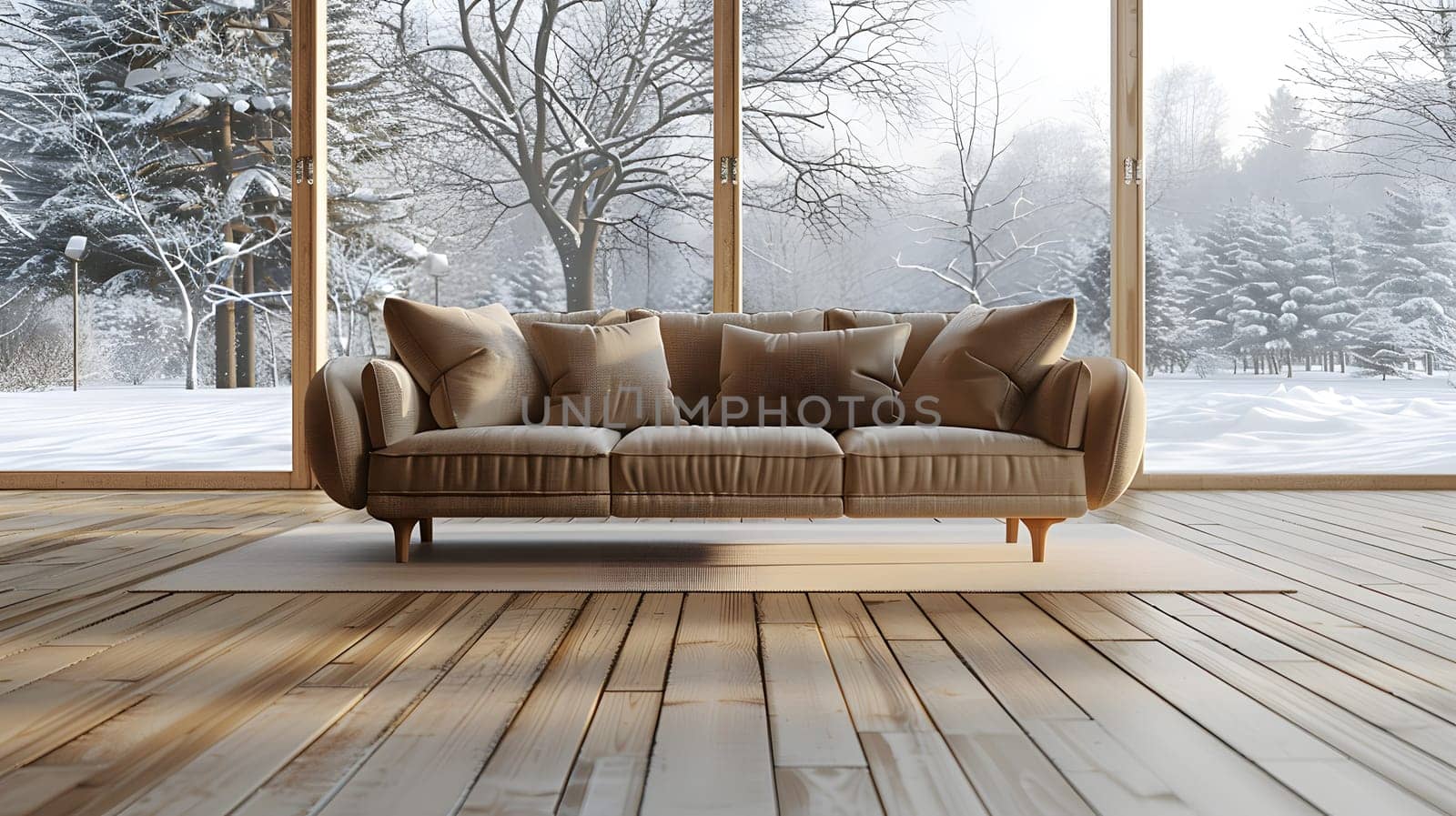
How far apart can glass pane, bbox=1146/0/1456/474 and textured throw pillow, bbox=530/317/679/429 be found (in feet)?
9.13

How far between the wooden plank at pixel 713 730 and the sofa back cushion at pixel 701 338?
1285 mm

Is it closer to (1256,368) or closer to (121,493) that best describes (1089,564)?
(1256,368)

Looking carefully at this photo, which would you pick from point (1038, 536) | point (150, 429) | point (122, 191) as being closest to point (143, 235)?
point (122, 191)

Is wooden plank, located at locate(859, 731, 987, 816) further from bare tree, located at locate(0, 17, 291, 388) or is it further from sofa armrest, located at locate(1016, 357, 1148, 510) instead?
bare tree, located at locate(0, 17, 291, 388)

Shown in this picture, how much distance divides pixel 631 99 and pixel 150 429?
2846mm

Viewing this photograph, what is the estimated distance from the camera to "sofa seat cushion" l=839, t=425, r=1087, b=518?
272cm

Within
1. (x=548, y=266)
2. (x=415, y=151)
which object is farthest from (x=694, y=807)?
(x=415, y=151)

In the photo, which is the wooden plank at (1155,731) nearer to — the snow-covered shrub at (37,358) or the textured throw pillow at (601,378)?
the textured throw pillow at (601,378)

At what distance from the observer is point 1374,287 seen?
4.66 m

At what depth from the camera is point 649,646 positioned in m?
2.02

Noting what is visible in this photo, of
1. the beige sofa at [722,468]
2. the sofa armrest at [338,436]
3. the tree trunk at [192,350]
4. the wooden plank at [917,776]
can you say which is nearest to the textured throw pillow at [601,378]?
the beige sofa at [722,468]

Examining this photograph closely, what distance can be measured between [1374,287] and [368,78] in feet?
16.5

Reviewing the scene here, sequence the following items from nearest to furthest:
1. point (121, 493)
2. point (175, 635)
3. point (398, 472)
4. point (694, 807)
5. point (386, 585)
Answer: point (694, 807) → point (175, 635) → point (386, 585) → point (398, 472) → point (121, 493)

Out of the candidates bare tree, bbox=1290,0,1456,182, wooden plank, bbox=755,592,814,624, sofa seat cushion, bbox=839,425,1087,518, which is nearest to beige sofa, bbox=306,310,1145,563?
sofa seat cushion, bbox=839,425,1087,518
